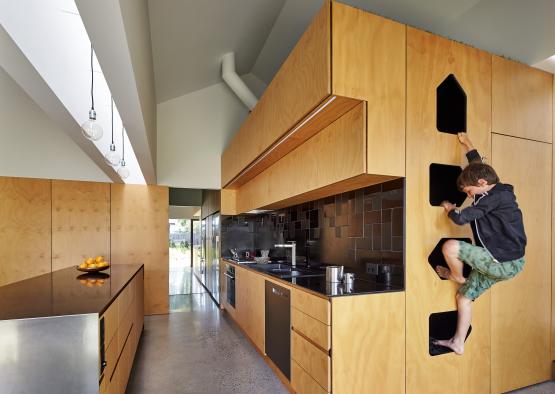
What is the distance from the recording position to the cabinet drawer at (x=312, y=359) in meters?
1.86

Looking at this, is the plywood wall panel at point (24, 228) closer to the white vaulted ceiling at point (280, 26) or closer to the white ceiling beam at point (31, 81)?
the white vaulted ceiling at point (280, 26)

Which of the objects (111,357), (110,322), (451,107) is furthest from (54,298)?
(451,107)

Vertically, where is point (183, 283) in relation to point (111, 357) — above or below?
below

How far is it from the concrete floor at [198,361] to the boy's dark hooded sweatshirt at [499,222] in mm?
1832

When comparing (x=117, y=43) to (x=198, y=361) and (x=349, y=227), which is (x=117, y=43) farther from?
(x=198, y=361)

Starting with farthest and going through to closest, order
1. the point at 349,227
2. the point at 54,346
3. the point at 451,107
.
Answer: the point at 349,227
the point at 451,107
the point at 54,346

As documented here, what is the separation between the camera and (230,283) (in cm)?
440

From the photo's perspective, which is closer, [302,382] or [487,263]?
[487,263]

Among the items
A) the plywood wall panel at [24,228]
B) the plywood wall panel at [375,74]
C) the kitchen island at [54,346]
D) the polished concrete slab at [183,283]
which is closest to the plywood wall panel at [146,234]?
the plywood wall panel at [24,228]

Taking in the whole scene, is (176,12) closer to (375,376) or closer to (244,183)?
(244,183)

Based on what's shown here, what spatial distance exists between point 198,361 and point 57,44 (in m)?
2.75

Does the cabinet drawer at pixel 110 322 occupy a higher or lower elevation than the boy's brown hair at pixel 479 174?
lower

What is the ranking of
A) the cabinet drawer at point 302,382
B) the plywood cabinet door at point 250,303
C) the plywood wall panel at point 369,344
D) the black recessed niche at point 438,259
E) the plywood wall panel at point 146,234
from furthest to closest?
1. the plywood wall panel at point 146,234
2. the plywood cabinet door at point 250,303
3. the black recessed niche at point 438,259
4. the cabinet drawer at point 302,382
5. the plywood wall panel at point 369,344

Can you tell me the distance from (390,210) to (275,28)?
2.55 metres
